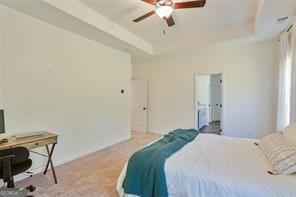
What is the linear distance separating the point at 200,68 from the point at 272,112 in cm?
225

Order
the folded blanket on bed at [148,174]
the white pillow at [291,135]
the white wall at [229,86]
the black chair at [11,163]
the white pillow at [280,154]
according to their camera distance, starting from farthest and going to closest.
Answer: the white wall at [229,86] < the white pillow at [291,135] < the black chair at [11,163] < the folded blanket on bed at [148,174] < the white pillow at [280,154]

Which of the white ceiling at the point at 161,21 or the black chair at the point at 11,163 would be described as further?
the white ceiling at the point at 161,21

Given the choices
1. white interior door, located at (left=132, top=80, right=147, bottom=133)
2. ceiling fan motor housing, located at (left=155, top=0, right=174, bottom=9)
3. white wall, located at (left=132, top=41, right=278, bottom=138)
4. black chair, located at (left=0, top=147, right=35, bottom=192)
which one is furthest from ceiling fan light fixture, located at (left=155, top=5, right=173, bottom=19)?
white interior door, located at (left=132, top=80, right=147, bottom=133)

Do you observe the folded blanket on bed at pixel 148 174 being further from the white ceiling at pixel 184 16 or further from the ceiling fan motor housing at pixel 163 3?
the white ceiling at pixel 184 16

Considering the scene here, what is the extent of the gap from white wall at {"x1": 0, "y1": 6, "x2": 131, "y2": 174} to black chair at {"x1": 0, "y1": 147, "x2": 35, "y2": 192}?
2.95ft

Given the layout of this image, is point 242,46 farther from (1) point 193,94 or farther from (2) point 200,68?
(1) point 193,94

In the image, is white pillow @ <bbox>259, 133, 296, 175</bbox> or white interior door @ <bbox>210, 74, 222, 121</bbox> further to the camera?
white interior door @ <bbox>210, 74, 222, 121</bbox>

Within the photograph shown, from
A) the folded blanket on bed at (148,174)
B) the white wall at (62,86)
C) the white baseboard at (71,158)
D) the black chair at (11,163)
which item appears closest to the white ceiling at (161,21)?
the white wall at (62,86)

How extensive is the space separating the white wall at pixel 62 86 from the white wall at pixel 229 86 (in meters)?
1.56

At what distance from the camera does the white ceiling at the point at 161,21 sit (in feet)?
9.47

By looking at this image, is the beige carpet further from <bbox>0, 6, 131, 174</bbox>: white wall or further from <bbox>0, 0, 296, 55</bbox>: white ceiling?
<bbox>0, 0, 296, 55</bbox>: white ceiling

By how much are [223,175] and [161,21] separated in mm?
3296

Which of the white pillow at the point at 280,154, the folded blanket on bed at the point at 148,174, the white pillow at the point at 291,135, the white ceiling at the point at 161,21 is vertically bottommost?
the folded blanket on bed at the point at 148,174

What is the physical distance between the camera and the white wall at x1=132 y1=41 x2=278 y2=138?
4.66 meters
